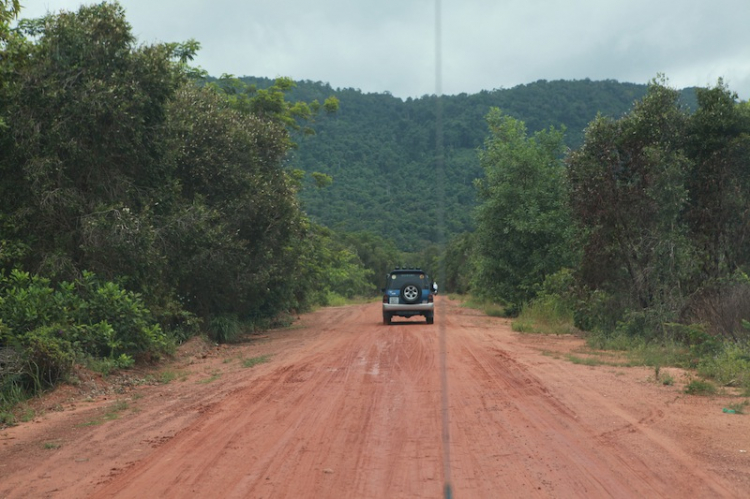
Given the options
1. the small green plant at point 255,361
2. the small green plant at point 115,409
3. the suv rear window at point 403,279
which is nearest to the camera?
the small green plant at point 115,409

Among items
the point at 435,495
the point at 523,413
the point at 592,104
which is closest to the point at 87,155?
the point at 523,413

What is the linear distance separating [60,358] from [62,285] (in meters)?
2.28

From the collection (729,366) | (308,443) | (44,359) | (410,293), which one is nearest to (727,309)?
(729,366)

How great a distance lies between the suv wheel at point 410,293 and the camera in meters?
27.5

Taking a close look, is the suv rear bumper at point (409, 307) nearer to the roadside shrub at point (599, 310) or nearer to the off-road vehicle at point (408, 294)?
the off-road vehicle at point (408, 294)

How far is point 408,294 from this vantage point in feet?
90.4

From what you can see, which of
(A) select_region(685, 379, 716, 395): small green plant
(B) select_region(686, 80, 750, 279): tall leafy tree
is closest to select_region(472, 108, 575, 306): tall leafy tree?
(B) select_region(686, 80, 750, 279): tall leafy tree

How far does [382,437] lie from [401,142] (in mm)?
65369

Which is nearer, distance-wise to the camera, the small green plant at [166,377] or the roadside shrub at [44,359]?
the roadside shrub at [44,359]

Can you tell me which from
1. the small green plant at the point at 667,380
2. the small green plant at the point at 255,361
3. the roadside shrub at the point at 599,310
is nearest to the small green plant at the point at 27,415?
the small green plant at the point at 255,361

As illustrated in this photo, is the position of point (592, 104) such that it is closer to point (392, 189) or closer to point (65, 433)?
point (392, 189)

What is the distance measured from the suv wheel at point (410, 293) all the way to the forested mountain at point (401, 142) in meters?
2.87

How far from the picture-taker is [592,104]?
9456 cm

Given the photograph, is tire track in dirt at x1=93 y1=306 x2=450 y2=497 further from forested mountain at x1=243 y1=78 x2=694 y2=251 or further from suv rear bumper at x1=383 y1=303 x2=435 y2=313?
forested mountain at x1=243 y1=78 x2=694 y2=251
